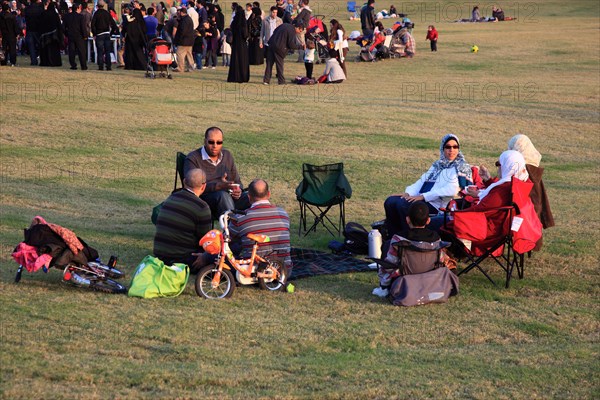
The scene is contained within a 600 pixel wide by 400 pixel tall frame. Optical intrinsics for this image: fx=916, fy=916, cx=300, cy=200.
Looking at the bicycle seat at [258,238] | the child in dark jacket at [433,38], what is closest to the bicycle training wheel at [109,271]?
the bicycle seat at [258,238]

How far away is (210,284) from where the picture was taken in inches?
330

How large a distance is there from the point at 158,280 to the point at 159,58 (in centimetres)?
1754

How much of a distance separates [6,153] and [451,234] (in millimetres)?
9949

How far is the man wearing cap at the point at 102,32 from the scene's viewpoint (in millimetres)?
26203

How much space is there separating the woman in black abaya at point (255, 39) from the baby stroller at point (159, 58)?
8.51 feet

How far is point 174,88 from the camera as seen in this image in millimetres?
23859

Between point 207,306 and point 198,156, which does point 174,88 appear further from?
point 207,306

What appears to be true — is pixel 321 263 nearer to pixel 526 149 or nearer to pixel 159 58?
pixel 526 149

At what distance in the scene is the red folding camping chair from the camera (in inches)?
352

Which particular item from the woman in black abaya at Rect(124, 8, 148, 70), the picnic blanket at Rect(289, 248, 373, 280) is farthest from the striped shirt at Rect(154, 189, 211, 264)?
the woman in black abaya at Rect(124, 8, 148, 70)

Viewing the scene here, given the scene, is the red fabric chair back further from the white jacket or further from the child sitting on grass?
the white jacket

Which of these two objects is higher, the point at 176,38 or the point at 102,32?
the point at 102,32

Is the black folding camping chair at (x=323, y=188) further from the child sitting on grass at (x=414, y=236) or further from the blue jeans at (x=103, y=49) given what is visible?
the blue jeans at (x=103, y=49)

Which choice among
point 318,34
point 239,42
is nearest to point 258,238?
point 239,42
